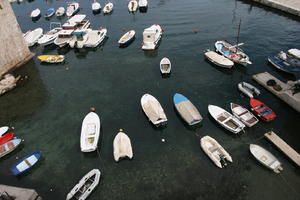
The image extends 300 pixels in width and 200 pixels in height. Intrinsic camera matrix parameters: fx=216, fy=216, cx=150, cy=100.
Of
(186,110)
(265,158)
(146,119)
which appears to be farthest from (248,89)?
(146,119)

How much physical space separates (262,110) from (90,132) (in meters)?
26.7

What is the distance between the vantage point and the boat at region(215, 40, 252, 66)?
1745 inches

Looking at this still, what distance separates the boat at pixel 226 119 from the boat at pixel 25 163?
85.6ft

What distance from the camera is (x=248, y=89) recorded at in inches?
1516

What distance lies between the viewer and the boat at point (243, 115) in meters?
32.3

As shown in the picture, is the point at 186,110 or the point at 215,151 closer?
the point at 215,151

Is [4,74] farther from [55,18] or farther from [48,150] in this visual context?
[55,18]

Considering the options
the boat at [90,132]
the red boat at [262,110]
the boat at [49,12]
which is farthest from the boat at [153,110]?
the boat at [49,12]

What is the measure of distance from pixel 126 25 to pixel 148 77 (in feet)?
94.0

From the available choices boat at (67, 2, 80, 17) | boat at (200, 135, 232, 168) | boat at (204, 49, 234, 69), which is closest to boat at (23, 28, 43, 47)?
boat at (67, 2, 80, 17)

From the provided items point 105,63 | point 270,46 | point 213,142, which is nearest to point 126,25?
point 105,63

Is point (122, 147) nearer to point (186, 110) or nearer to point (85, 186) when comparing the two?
point (85, 186)

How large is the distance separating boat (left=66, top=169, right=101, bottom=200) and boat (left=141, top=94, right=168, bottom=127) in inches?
432

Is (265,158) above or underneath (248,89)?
underneath
